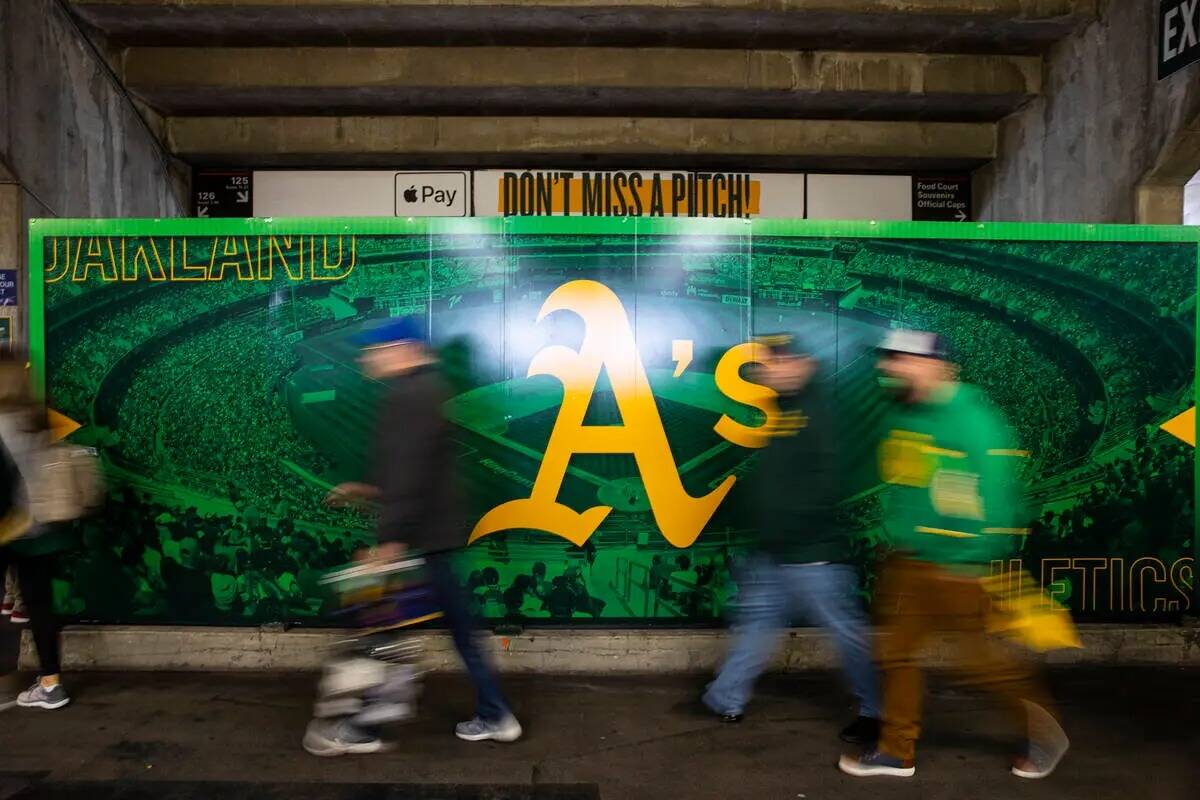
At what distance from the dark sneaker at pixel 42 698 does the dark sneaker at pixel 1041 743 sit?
15.7 feet

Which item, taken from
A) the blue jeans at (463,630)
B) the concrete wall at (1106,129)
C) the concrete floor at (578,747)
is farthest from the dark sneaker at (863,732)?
the concrete wall at (1106,129)

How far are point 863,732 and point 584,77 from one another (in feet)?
23.4

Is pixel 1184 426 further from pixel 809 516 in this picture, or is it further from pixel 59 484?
pixel 59 484

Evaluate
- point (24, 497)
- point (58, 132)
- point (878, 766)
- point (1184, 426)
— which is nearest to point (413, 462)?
point (24, 497)

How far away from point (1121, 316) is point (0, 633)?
7218 millimetres

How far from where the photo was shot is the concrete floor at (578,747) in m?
3.38

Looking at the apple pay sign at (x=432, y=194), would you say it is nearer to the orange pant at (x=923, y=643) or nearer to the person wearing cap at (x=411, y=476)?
the person wearing cap at (x=411, y=476)

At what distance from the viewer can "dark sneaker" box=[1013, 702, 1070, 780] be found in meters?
3.44

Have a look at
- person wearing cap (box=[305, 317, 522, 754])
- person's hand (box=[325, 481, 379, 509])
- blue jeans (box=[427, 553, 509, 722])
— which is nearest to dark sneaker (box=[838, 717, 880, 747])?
blue jeans (box=[427, 553, 509, 722])

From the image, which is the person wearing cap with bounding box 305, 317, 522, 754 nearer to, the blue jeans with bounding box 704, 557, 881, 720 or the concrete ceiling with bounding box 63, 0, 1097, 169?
the blue jeans with bounding box 704, 557, 881, 720

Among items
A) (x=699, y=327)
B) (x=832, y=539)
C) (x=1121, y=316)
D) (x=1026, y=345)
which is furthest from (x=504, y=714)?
(x=1121, y=316)

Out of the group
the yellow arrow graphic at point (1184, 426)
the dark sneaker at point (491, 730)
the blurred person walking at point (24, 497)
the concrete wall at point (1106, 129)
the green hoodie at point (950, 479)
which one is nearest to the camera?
the green hoodie at point (950, 479)

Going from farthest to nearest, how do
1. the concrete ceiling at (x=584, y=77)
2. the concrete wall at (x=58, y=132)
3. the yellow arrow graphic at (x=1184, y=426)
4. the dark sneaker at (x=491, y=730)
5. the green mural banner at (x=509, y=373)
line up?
the concrete ceiling at (x=584, y=77), the concrete wall at (x=58, y=132), the yellow arrow graphic at (x=1184, y=426), the green mural banner at (x=509, y=373), the dark sneaker at (x=491, y=730)

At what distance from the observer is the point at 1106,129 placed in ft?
25.2
